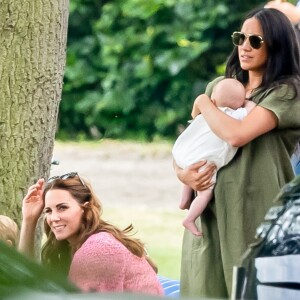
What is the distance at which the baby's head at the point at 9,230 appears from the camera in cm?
444

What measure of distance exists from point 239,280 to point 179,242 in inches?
368

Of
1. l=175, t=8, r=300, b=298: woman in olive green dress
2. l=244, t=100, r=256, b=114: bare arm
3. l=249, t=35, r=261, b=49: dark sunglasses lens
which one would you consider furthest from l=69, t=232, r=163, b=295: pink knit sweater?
l=249, t=35, r=261, b=49: dark sunglasses lens

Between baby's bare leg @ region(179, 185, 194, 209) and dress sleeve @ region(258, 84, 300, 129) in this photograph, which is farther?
baby's bare leg @ region(179, 185, 194, 209)

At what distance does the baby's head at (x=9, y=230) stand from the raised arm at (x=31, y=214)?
38mm

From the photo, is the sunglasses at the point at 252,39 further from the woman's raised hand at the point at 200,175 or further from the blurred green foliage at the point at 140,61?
the blurred green foliage at the point at 140,61

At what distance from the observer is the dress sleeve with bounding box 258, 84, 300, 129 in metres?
4.18

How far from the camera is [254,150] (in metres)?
4.29

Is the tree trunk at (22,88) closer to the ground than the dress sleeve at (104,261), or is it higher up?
higher up

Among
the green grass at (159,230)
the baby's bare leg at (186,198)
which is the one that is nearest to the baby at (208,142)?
the baby's bare leg at (186,198)

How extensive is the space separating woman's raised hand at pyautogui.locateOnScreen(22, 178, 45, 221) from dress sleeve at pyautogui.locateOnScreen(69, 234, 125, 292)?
0.41 metres

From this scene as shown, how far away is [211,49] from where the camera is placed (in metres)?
15.1

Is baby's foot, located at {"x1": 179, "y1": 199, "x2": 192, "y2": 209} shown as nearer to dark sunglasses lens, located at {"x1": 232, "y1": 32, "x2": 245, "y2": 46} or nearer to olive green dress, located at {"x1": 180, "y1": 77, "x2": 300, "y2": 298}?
olive green dress, located at {"x1": 180, "y1": 77, "x2": 300, "y2": 298}

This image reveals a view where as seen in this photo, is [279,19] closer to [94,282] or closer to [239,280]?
[94,282]

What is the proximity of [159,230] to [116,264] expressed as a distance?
25.4 feet
